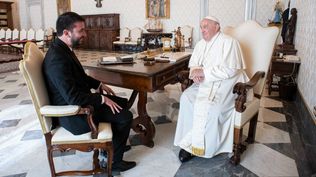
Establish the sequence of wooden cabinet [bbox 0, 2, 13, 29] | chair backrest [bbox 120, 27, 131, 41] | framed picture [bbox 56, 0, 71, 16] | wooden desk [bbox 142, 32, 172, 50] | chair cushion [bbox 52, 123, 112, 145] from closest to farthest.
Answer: chair cushion [bbox 52, 123, 112, 145], wooden desk [bbox 142, 32, 172, 50], chair backrest [bbox 120, 27, 131, 41], framed picture [bbox 56, 0, 71, 16], wooden cabinet [bbox 0, 2, 13, 29]

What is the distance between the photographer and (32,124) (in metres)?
3.01

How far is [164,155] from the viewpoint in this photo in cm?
230

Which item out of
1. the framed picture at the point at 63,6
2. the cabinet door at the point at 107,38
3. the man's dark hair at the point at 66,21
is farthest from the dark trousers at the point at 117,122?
the framed picture at the point at 63,6

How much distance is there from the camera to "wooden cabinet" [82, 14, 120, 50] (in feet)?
31.2

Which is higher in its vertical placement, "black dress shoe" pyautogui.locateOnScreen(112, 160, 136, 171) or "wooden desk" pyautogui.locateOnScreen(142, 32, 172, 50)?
"wooden desk" pyautogui.locateOnScreen(142, 32, 172, 50)

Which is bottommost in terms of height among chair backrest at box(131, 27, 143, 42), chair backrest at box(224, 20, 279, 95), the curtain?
chair backrest at box(224, 20, 279, 95)

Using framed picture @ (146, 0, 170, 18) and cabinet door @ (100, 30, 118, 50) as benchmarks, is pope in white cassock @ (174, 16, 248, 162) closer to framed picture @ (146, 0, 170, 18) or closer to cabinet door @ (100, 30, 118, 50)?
framed picture @ (146, 0, 170, 18)

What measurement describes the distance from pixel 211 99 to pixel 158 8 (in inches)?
280

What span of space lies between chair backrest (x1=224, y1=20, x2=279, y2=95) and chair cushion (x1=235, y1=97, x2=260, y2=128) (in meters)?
0.18

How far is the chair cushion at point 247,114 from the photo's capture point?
6.74 ft

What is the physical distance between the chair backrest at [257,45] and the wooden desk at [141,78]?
68 cm

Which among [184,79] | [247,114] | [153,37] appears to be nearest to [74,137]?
[184,79]

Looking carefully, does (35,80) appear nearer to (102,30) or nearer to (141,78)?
(141,78)

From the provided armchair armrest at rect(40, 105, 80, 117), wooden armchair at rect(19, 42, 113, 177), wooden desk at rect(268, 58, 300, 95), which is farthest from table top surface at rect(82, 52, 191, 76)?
wooden desk at rect(268, 58, 300, 95)
